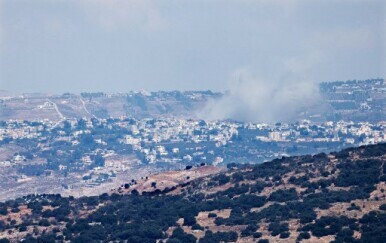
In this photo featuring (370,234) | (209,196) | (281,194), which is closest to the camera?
(370,234)

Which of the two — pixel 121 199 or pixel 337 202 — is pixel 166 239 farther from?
pixel 121 199

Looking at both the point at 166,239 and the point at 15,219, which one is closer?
the point at 166,239

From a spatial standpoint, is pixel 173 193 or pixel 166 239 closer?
pixel 166 239

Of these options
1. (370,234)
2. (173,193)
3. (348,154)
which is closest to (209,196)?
(173,193)

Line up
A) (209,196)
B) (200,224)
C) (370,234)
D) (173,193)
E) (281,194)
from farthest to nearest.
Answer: (173,193)
(209,196)
(281,194)
(200,224)
(370,234)

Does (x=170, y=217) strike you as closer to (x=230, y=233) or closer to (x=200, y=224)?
(x=200, y=224)

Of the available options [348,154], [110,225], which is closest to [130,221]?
[110,225]
